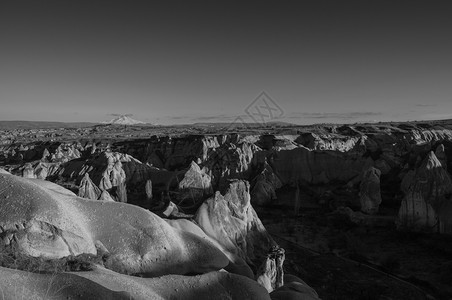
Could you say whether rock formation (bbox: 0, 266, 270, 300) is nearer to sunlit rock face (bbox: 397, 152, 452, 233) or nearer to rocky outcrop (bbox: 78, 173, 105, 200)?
rocky outcrop (bbox: 78, 173, 105, 200)

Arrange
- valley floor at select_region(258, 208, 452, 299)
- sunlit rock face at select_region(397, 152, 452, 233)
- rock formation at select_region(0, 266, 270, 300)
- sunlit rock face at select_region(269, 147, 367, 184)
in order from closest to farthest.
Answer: rock formation at select_region(0, 266, 270, 300) < valley floor at select_region(258, 208, 452, 299) < sunlit rock face at select_region(397, 152, 452, 233) < sunlit rock face at select_region(269, 147, 367, 184)

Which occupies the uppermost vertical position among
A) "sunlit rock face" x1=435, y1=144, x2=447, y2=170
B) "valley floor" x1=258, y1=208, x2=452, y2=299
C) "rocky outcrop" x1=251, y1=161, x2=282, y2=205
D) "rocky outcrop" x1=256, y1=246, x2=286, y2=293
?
"sunlit rock face" x1=435, y1=144, x2=447, y2=170

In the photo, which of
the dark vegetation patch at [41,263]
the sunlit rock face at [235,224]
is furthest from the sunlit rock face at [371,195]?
the dark vegetation patch at [41,263]

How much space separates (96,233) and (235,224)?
14.1 metres

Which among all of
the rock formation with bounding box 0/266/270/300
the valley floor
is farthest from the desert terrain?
the valley floor

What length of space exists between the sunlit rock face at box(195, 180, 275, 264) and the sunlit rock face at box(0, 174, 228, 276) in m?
6.92

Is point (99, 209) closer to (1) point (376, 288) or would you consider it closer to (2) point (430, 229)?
(1) point (376, 288)

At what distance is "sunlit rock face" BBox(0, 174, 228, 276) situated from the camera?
45.6 feet

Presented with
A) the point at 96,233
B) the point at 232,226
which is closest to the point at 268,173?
the point at 232,226

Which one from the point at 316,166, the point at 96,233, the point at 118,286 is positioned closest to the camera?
the point at 118,286

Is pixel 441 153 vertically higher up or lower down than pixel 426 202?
higher up

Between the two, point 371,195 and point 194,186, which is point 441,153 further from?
point 194,186

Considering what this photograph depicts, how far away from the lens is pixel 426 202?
127 feet

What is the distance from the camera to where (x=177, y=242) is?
17.5 m
